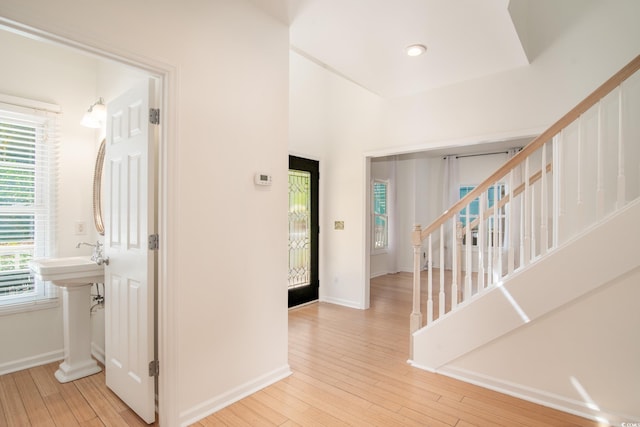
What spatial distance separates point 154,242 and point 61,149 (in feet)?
6.11

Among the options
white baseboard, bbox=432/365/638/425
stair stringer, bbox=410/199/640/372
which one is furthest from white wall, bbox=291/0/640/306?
white baseboard, bbox=432/365/638/425

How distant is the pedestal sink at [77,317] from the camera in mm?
2551

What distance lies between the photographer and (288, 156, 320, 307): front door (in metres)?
4.57

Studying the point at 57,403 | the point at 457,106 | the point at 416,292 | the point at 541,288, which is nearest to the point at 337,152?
the point at 457,106

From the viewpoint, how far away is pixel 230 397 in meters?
2.23

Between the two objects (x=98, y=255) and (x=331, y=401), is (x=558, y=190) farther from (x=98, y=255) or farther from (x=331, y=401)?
(x=98, y=255)

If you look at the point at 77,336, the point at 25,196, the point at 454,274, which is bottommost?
the point at 77,336

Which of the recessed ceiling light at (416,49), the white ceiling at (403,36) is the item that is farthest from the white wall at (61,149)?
the recessed ceiling light at (416,49)

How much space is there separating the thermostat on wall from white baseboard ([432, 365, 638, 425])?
6.88 ft

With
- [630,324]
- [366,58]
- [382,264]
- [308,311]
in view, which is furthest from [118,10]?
[382,264]

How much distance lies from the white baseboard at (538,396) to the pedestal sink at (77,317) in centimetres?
291

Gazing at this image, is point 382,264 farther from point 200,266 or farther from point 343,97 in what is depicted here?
point 200,266

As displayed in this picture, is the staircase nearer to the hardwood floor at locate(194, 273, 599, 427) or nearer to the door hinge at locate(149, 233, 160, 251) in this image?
the hardwood floor at locate(194, 273, 599, 427)

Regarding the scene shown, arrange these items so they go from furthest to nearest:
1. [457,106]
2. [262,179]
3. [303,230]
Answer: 1. [303,230]
2. [457,106]
3. [262,179]
